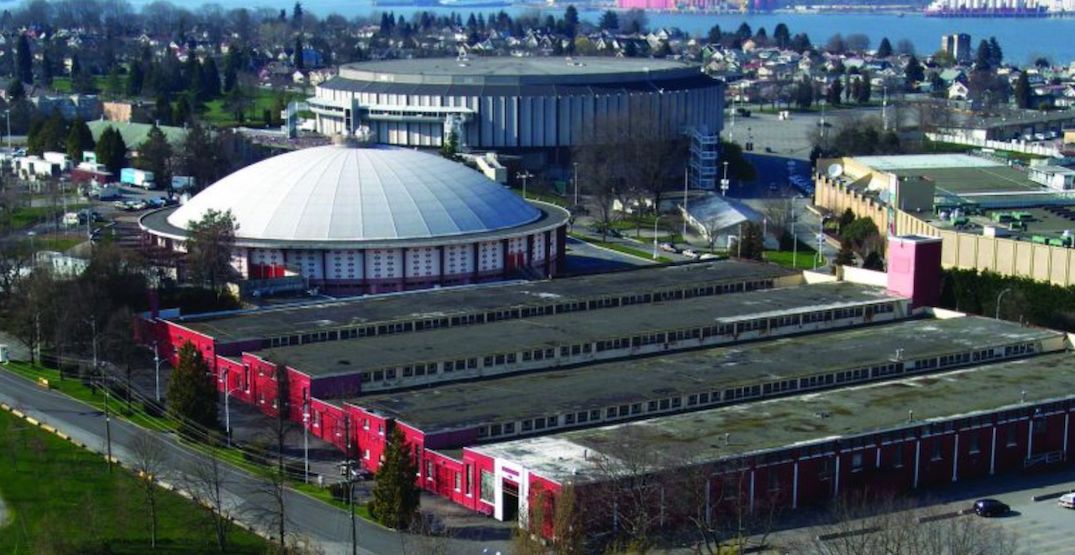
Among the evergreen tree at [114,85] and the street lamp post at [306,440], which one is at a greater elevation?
the evergreen tree at [114,85]

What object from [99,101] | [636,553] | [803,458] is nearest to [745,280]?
[803,458]

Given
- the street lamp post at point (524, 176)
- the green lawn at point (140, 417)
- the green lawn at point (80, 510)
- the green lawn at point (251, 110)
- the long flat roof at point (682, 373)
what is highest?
the green lawn at point (251, 110)

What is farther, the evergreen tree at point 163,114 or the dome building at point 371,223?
the evergreen tree at point 163,114

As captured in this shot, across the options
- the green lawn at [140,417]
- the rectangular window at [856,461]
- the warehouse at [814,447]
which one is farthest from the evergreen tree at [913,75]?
the rectangular window at [856,461]

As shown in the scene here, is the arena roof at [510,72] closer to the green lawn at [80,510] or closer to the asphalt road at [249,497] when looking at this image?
the asphalt road at [249,497]

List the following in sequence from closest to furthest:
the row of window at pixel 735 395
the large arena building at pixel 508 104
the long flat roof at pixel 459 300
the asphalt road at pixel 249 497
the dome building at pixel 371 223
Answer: the asphalt road at pixel 249 497
the row of window at pixel 735 395
the long flat roof at pixel 459 300
the dome building at pixel 371 223
the large arena building at pixel 508 104

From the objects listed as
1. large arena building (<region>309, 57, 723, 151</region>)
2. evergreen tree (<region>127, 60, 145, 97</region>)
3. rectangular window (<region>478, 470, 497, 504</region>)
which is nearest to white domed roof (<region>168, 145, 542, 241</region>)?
rectangular window (<region>478, 470, 497, 504</region>)

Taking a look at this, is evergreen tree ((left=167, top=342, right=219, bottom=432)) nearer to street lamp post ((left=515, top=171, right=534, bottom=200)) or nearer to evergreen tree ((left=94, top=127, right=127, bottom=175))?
street lamp post ((left=515, top=171, right=534, bottom=200))

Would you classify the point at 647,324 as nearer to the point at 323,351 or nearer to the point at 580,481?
the point at 323,351

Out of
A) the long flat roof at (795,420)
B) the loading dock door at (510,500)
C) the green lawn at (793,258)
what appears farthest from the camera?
the green lawn at (793,258)
